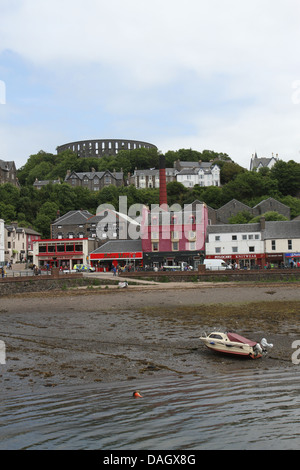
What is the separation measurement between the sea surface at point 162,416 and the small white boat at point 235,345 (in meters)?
2.67

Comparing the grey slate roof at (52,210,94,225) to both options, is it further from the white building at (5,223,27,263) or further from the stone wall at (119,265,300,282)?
the stone wall at (119,265,300,282)

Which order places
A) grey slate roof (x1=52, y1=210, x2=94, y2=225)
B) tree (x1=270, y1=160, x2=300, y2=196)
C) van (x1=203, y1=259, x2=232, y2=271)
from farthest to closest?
tree (x1=270, y1=160, x2=300, y2=196) < grey slate roof (x1=52, y1=210, x2=94, y2=225) < van (x1=203, y1=259, x2=232, y2=271)

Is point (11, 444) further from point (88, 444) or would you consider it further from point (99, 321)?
point (99, 321)

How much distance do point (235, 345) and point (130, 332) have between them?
7.36m

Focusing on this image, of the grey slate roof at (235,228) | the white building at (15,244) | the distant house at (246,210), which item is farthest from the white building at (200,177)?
the grey slate roof at (235,228)

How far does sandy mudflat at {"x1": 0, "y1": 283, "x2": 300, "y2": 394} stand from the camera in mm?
16594

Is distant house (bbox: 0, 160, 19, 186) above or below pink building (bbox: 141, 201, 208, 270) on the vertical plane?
above

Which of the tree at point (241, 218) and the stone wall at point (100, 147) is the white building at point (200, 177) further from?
the stone wall at point (100, 147)

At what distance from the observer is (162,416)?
38.4ft

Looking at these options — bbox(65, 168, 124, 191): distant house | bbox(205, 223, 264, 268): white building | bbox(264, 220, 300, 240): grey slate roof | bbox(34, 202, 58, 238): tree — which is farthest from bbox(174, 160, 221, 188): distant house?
bbox(264, 220, 300, 240): grey slate roof

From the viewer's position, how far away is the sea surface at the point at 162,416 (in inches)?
402

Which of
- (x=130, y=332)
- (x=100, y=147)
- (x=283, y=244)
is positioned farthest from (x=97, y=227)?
(x=100, y=147)

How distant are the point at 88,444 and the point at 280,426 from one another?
179 inches

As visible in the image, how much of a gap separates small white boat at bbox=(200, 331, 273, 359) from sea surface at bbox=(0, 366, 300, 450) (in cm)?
267
